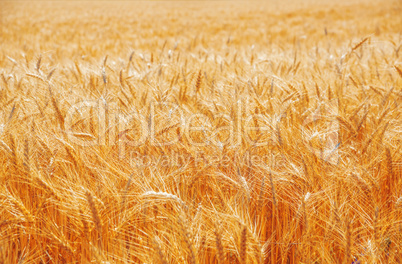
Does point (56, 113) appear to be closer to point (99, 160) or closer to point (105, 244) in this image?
point (99, 160)

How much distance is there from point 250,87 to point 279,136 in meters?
0.65

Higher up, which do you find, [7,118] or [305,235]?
[7,118]

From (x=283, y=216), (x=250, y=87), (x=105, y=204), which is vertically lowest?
(x=283, y=216)

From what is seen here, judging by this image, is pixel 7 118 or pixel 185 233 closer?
pixel 185 233

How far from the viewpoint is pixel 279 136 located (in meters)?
1.12

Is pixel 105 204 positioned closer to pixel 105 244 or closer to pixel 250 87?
pixel 105 244

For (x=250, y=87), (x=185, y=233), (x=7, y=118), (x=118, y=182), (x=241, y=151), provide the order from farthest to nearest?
(x=250, y=87), (x=7, y=118), (x=241, y=151), (x=118, y=182), (x=185, y=233)

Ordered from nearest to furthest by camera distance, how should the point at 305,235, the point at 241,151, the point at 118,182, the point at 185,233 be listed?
the point at 185,233
the point at 305,235
the point at 118,182
the point at 241,151

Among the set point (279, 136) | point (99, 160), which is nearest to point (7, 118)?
point (99, 160)

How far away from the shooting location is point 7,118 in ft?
3.99

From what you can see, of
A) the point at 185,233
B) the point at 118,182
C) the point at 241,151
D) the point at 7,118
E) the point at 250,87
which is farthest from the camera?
the point at 250,87

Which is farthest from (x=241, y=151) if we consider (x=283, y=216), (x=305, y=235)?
(x=305, y=235)

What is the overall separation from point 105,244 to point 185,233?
1.08 ft

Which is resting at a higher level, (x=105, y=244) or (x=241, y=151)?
(x=241, y=151)
